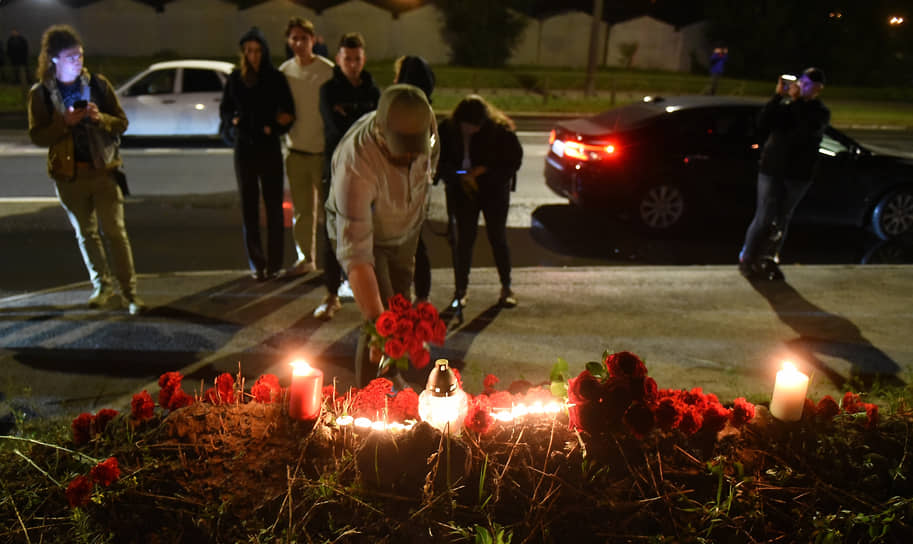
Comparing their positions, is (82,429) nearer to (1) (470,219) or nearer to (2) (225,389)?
(2) (225,389)

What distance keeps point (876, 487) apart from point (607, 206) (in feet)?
16.0

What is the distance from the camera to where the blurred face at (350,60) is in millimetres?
4746

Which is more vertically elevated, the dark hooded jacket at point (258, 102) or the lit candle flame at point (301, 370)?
the dark hooded jacket at point (258, 102)

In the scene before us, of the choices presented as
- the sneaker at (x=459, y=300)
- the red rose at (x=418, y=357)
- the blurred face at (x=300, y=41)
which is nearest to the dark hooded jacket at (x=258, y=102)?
the blurred face at (x=300, y=41)

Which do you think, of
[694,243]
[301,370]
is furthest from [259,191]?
[694,243]

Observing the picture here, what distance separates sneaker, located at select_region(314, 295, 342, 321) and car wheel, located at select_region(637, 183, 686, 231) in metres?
3.81

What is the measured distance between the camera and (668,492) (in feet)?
8.45

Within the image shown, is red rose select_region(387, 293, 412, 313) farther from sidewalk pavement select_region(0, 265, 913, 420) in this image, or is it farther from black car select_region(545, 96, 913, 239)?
black car select_region(545, 96, 913, 239)

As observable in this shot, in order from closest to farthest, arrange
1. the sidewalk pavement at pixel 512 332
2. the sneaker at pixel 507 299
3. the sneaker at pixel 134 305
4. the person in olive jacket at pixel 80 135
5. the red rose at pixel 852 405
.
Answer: the red rose at pixel 852 405
the sidewalk pavement at pixel 512 332
the person in olive jacket at pixel 80 135
the sneaker at pixel 134 305
the sneaker at pixel 507 299

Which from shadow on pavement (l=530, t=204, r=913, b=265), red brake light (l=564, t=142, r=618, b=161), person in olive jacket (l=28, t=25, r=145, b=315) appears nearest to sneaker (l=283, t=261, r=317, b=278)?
person in olive jacket (l=28, t=25, r=145, b=315)

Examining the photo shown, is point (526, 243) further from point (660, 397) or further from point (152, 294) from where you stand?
point (660, 397)

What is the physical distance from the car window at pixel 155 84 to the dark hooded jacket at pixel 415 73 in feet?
29.8

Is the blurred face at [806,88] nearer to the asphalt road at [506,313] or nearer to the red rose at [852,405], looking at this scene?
the asphalt road at [506,313]

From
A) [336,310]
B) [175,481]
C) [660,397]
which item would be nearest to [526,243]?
[336,310]
